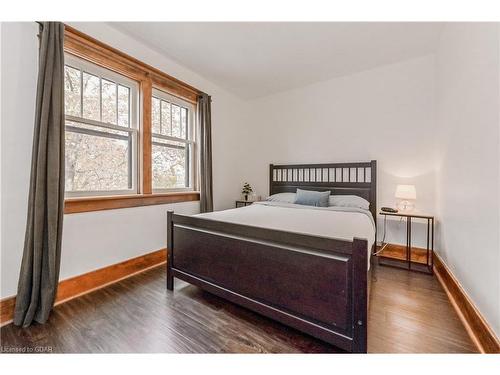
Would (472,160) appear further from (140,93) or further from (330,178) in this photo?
(140,93)

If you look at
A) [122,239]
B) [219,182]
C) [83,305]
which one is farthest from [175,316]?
[219,182]

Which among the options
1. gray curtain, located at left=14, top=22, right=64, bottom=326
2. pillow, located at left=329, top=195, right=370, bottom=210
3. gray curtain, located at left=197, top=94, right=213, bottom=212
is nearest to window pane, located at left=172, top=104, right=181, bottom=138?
gray curtain, located at left=197, top=94, right=213, bottom=212

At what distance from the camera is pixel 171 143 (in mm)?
3086

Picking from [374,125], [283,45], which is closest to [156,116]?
[283,45]

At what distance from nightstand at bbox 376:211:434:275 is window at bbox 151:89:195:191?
2.76 metres

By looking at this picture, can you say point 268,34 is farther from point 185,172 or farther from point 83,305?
point 83,305

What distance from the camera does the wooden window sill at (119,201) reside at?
6.61 ft

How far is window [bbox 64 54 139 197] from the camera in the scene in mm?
2090

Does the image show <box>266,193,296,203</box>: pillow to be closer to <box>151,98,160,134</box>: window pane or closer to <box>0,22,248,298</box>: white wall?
<box>0,22,248,298</box>: white wall

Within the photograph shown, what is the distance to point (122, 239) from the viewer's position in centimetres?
Result: 243

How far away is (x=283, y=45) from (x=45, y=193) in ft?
8.95

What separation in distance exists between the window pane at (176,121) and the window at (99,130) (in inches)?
22.0

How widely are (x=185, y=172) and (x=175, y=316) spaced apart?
2.06 meters

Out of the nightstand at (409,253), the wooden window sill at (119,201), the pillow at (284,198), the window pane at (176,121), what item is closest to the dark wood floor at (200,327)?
the nightstand at (409,253)
